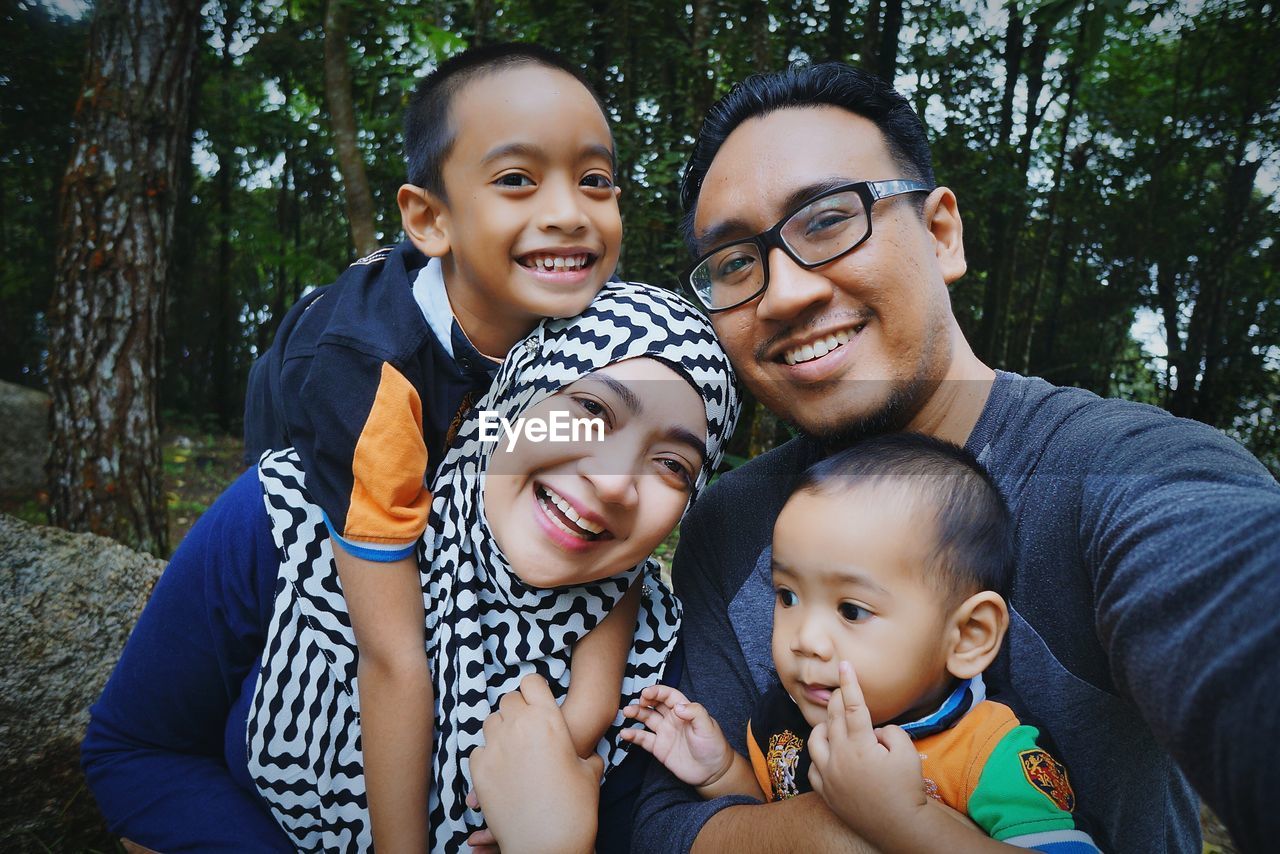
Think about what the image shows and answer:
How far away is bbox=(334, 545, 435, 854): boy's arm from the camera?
1.45 metres

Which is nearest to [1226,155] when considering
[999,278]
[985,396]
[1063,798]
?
[999,278]

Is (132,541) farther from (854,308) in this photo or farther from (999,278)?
(999,278)

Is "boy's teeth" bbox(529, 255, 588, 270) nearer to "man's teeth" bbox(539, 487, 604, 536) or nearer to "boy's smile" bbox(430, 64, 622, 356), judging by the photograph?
"boy's smile" bbox(430, 64, 622, 356)

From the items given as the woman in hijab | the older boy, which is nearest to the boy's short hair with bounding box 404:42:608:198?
the older boy

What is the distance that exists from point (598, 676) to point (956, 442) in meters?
0.91

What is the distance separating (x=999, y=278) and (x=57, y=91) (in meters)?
11.8

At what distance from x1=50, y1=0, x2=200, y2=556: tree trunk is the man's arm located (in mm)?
4140

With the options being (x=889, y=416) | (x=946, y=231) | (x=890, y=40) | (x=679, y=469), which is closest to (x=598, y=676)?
(x=679, y=469)

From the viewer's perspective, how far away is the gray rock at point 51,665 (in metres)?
1.96

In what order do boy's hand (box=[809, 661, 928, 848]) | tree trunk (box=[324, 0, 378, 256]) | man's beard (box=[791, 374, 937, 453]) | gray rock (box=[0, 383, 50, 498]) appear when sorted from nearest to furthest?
Result: boy's hand (box=[809, 661, 928, 848]) → man's beard (box=[791, 374, 937, 453]) → tree trunk (box=[324, 0, 378, 256]) → gray rock (box=[0, 383, 50, 498])

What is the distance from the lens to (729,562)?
185 centimetres

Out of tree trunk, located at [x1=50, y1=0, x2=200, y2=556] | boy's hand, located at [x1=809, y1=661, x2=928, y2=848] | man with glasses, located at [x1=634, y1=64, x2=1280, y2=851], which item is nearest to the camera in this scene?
man with glasses, located at [x1=634, y1=64, x2=1280, y2=851]

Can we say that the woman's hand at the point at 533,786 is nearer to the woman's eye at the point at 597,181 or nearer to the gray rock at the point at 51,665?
the woman's eye at the point at 597,181
